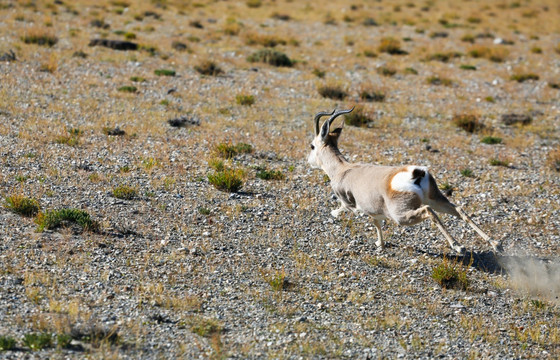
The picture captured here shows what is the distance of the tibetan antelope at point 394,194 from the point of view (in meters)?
9.45

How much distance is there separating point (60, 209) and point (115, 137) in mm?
5107

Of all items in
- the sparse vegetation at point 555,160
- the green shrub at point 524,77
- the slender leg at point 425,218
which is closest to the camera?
the slender leg at point 425,218

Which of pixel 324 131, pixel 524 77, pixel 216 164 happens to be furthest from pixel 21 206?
pixel 524 77

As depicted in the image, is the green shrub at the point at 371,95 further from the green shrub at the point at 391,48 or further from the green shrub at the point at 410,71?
→ the green shrub at the point at 391,48

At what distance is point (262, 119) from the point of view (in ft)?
63.3

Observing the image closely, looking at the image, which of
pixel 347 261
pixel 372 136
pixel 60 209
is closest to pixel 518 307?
pixel 347 261

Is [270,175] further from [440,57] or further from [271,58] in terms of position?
[440,57]

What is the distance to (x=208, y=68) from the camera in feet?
81.5

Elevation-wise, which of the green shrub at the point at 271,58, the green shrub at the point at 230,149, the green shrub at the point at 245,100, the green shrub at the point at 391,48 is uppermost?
the green shrub at the point at 391,48

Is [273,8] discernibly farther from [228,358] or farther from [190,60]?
[228,358]

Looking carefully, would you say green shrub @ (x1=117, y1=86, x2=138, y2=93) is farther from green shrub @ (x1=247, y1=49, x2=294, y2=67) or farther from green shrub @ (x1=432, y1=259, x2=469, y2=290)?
green shrub @ (x1=432, y1=259, x2=469, y2=290)

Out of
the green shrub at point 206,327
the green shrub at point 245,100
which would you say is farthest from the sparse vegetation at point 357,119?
the green shrub at point 206,327

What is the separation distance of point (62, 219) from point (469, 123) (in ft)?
46.8

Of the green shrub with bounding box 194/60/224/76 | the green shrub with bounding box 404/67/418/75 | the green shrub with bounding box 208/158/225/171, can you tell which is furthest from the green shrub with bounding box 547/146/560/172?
the green shrub with bounding box 194/60/224/76
